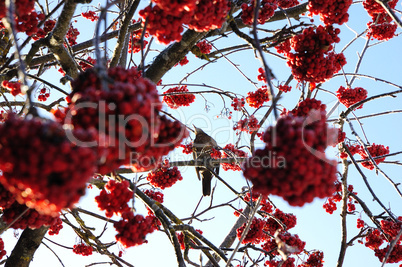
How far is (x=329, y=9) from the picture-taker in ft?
6.70

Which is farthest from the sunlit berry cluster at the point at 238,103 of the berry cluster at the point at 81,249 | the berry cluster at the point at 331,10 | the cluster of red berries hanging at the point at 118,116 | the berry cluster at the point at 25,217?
the cluster of red berries hanging at the point at 118,116

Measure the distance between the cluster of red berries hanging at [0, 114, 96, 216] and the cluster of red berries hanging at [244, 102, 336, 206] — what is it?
0.59 metres

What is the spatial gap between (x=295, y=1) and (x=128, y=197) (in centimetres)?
349

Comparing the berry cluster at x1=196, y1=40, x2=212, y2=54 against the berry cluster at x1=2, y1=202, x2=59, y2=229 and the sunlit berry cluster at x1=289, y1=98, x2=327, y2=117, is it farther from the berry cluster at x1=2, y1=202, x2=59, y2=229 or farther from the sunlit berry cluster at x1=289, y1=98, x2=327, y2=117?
the berry cluster at x1=2, y1=202, x2=59, y2=229

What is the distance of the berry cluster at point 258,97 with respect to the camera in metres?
4.33

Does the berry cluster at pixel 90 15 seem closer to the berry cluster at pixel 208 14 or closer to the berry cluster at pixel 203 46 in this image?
the berry cluster at pixel 203 46

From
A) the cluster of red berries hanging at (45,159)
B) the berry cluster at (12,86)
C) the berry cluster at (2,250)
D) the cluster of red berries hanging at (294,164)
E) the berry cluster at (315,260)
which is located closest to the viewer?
the cluster of red berries hanging at (45,159)

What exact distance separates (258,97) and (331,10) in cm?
234

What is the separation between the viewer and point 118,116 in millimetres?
1000

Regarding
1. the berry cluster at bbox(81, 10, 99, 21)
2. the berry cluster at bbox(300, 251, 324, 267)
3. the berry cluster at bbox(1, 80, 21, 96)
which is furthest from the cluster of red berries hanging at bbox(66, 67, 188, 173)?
the berry cluster at bbox(81, 10, 99, 21)

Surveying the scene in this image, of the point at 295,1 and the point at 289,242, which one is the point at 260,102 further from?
the point at 289,242

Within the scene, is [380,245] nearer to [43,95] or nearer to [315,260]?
[315,260]

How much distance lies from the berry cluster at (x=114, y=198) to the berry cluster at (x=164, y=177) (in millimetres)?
2600

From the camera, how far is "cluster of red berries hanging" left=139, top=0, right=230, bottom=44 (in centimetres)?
137
